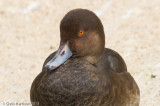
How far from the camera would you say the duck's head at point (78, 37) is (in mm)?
2439

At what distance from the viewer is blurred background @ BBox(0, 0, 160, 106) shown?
149 inches

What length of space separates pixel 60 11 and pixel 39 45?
3.50 ft

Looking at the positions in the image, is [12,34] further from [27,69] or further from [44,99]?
[44,99]

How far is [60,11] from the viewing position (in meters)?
5.68

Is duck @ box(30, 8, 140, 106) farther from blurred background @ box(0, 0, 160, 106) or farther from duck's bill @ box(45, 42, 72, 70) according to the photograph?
blurred background @ box(0, 0, 160, 106)

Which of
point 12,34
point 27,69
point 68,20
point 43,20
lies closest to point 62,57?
point 68,20

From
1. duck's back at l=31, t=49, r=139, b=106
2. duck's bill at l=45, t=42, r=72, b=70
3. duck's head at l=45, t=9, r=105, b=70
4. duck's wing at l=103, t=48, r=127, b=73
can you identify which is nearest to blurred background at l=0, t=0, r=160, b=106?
duck's wing at l=103, t=48, r=127, b=73

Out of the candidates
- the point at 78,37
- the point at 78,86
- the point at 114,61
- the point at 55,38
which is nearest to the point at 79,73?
the point at 78,86

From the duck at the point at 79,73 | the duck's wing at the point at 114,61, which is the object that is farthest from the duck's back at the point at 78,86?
the duck's wing at the point at 114,61

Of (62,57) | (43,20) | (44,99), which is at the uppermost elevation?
(43,20)

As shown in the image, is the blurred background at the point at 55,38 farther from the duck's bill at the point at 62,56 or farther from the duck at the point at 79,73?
the duck's bill at the point at 62,56

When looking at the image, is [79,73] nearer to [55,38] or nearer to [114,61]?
[114,61]

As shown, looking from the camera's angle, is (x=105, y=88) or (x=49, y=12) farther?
(x=49, y=12)

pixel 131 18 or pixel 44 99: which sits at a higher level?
pixel 131 18
